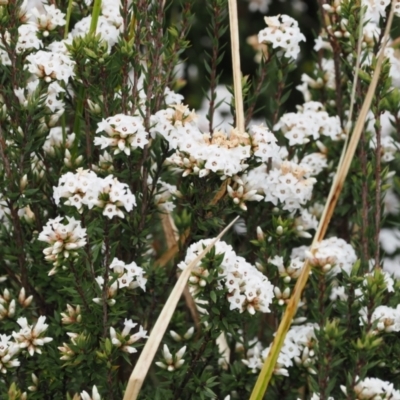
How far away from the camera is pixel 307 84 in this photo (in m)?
3.43

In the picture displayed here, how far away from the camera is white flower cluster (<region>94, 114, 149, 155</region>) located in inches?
97.4

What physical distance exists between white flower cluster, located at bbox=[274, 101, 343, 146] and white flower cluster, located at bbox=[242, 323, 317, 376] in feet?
2.12

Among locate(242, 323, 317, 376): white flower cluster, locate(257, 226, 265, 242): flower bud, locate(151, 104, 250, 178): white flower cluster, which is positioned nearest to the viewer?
locate(151, 104, 250, 178): white flower cluster

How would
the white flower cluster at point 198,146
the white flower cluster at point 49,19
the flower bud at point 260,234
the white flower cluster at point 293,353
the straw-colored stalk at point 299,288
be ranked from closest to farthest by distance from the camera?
1. the straw-colored stalk at point 299,288
2. the white flower cluster at point 198,146
3. the white flower cluster at point 293,353
4. the flower bud at point 260,234
5. the white flower cluster at point 49,19

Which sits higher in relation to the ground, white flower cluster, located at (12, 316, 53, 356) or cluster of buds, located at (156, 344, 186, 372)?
cluster of buds, located at (156, 344, 186, 372)

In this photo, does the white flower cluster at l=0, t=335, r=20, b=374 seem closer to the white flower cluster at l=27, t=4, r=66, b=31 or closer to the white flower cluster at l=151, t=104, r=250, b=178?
the white flower cluster at l=151, t=104, r=250, b=178

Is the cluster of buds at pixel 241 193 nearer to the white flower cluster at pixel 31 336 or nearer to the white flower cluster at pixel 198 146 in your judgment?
the white flower cluster at pixel 198 146

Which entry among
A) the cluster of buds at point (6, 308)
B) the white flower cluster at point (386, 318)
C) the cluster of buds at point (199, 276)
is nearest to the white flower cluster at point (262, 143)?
the cluster of buds at point (199, 276)

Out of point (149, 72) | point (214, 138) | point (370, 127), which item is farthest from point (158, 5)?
point (370, 127)

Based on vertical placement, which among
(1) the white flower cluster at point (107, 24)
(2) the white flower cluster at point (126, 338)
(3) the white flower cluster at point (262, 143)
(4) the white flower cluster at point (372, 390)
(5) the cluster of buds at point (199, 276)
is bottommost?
(2) the white flower cluster at point (126, 338)

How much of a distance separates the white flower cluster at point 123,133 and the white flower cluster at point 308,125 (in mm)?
650

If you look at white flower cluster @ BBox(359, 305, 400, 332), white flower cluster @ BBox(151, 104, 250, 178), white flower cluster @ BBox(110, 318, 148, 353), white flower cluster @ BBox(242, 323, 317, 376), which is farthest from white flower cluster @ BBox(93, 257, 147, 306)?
white flower cluster @ BBox(359, 305, 400, 332)

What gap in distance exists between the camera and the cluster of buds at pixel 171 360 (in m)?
2.53

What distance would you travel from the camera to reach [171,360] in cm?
254
